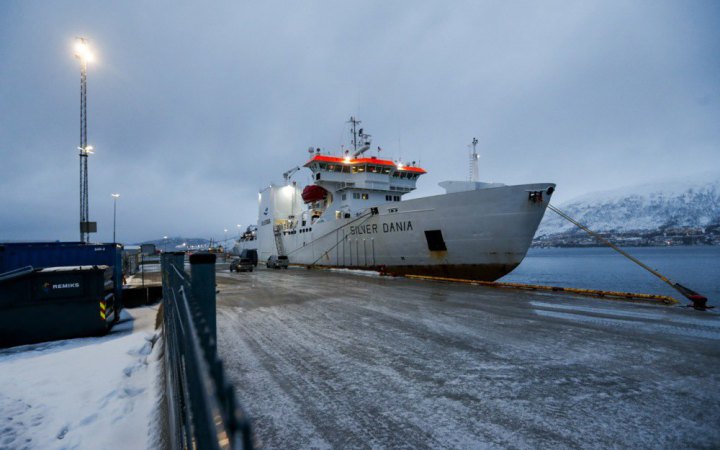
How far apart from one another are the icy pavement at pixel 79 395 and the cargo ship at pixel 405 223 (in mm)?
13938

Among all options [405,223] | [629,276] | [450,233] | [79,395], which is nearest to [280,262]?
[405,223]

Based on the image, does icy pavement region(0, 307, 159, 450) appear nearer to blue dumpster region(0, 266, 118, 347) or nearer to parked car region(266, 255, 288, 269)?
blue dumpster region(0, 266, 118, 347)

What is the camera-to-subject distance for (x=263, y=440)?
3.21 meters

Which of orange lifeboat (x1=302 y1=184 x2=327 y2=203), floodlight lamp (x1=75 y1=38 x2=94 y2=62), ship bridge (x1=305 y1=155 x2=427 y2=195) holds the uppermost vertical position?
floodlight lamp (x1=75 y1=38 x2=94 y2=62)

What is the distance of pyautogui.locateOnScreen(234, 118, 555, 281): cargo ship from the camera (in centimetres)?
1573

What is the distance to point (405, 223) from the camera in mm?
19094

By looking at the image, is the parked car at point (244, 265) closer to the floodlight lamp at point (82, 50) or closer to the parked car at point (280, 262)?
the parked car at point (280, 262)

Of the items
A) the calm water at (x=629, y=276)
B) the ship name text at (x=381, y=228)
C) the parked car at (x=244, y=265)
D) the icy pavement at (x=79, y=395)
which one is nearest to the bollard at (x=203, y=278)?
the icy pavement at (x=79, y=395)

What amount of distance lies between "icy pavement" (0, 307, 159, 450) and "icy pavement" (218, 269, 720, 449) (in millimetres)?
1151

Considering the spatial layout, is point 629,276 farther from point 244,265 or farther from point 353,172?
point 244,265

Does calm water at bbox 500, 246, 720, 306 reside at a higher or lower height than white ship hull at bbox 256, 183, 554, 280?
lower

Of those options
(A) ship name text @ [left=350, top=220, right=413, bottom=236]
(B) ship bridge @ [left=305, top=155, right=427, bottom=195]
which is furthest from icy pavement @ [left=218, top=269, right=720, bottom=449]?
(B) ship bridge @ [left=305, top=155, right=427, bottom=195]

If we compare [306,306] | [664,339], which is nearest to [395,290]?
[306,306]

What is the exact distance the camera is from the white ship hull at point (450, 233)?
51.0ft
